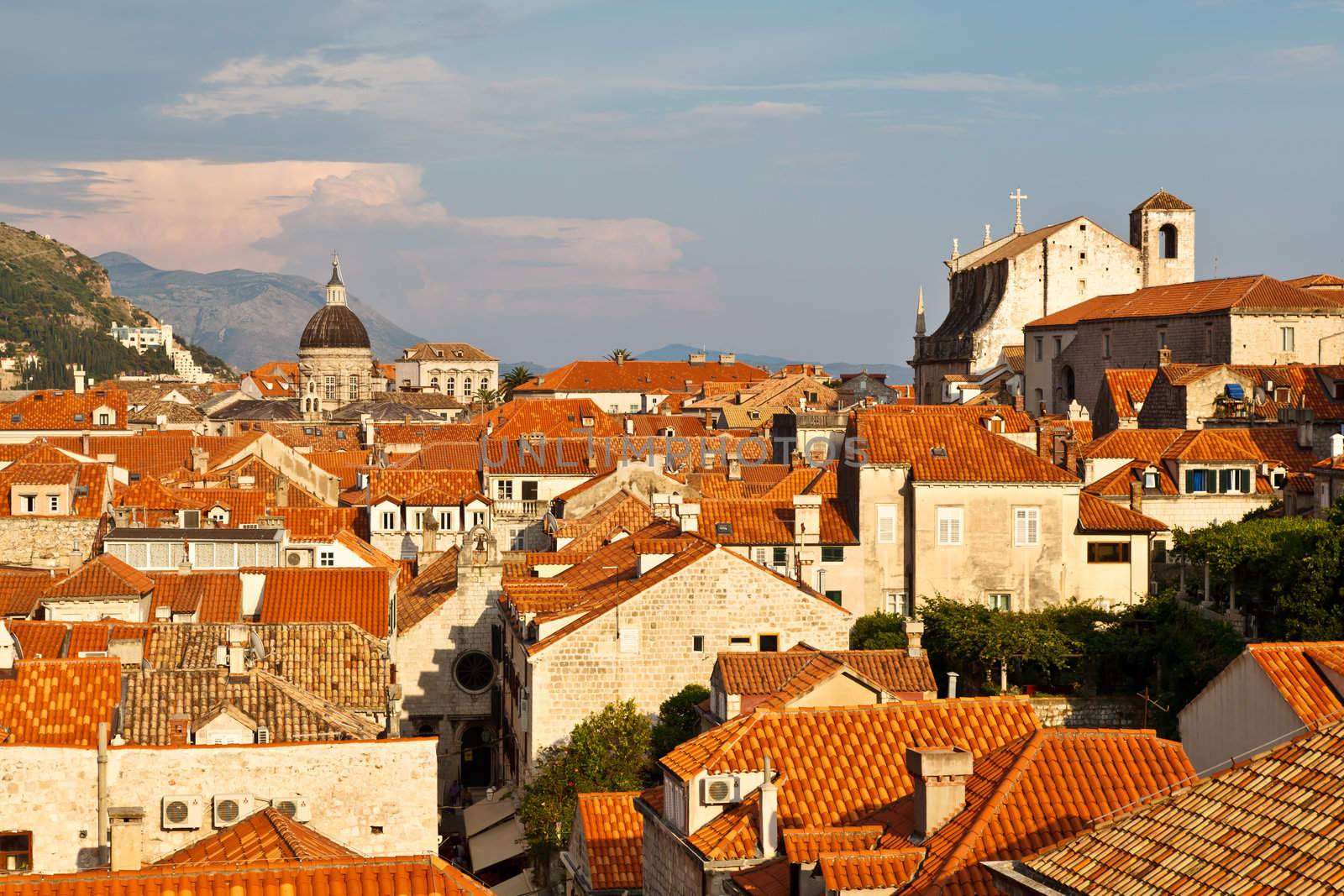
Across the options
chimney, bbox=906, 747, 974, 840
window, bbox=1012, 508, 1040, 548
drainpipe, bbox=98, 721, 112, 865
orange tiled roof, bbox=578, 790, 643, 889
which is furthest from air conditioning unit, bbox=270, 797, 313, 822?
window, bbox=1012, 508, 1040, 548

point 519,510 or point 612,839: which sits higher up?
point 519,510

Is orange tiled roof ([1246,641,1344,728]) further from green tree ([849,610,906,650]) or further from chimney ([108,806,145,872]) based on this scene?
green tree ([849,610,906,650])

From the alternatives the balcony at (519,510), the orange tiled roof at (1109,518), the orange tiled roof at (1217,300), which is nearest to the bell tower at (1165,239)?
the orange tiled roof at (1217,300)

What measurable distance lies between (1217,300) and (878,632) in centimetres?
4133

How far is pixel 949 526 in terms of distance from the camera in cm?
5016

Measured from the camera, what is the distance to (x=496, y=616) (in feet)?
165

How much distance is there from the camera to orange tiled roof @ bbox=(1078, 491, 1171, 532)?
1988 inches

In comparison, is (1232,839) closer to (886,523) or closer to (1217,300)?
(886,523)

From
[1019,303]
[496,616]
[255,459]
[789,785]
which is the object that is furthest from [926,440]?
[1019,303]

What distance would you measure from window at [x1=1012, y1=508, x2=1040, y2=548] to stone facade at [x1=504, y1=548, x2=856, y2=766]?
11.1 meters

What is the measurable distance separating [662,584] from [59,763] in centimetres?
1618

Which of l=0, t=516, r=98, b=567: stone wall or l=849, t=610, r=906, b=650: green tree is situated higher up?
l=0, t=516, r=98, b=567: stone wall

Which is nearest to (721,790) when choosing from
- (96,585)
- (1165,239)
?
(96,585)

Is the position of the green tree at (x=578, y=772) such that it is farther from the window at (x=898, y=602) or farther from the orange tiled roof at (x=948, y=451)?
the orange tiled roof at (x=948, y=451)
